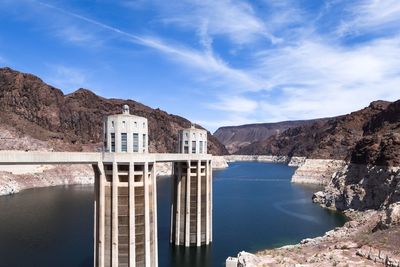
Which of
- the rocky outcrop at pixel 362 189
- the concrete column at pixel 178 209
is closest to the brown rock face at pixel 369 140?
the rocky outcrop at pixel 362 189

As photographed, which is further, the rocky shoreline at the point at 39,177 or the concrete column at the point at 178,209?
the rocky shoreline at the point at 39,177

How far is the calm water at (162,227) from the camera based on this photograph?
1811 inches

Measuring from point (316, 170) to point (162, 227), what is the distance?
11049 cm

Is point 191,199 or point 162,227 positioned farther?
point 162,227

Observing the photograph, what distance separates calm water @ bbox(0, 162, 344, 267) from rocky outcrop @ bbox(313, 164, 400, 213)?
434 cm

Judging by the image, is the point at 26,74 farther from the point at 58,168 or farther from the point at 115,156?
the point at 115,156

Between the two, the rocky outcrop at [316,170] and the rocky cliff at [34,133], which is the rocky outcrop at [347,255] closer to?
the rocky cliff at [34,133]

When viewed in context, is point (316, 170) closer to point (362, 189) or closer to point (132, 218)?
point (362, 189)

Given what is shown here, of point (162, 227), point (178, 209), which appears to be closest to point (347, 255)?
point (178, 209)

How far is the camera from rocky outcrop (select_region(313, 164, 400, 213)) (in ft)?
223

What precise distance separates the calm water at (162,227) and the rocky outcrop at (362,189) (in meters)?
4.34

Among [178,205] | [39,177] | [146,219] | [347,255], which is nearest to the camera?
[347,255]

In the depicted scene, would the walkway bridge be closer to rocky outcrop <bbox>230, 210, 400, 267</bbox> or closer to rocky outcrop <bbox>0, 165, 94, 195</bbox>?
rocky outcrop <bbox>230, 210, 400, 267</bbox>

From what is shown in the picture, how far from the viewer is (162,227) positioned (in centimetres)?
6159
